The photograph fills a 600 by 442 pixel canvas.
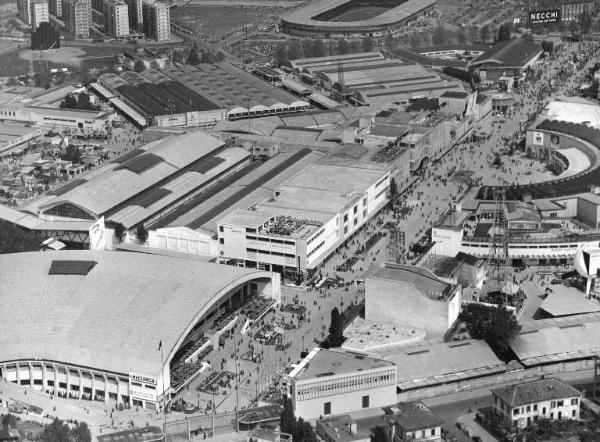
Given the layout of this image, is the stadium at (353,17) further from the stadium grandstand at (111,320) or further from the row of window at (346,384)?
the row of window at (346,384)

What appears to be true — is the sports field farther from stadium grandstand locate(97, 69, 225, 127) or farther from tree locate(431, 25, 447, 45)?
stadium grandstand locate(97, 69, 225, 127)

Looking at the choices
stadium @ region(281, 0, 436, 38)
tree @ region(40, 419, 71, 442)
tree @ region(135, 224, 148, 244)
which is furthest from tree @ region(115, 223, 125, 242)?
stadium @ region(281, 0, 436, 38)

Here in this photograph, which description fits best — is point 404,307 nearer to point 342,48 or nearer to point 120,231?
point 120,231

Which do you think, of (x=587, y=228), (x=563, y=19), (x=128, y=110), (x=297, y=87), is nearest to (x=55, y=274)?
(x=587, y=228)

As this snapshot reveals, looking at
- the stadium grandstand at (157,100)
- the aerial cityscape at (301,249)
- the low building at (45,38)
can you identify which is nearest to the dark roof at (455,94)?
the aerial cityscape at (301,249)

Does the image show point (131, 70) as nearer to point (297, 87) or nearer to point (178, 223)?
point (297, 87)

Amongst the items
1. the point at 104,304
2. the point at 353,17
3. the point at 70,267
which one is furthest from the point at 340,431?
the point at 353,17
